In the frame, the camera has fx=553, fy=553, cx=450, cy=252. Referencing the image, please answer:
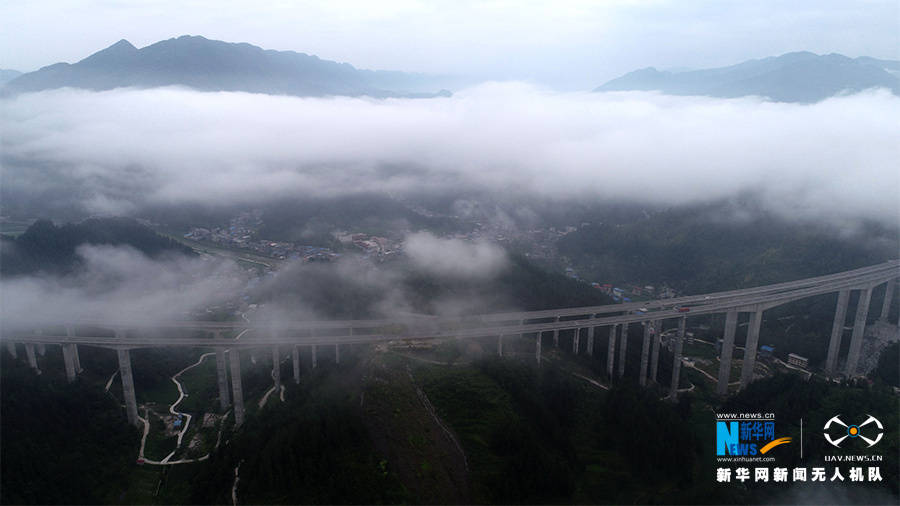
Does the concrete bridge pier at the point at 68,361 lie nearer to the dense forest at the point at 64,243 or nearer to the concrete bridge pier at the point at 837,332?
the dense forest at the point at 64,243

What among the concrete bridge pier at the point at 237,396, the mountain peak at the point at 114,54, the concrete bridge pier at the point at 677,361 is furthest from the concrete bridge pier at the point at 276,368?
the mountain peak at the point at 114,54

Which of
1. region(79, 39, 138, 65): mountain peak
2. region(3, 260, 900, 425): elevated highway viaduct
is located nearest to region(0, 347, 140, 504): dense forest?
region(3, 260, 900, 425): elevated highway viaduct

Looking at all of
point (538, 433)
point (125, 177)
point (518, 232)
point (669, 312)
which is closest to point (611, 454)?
point (538, 433)

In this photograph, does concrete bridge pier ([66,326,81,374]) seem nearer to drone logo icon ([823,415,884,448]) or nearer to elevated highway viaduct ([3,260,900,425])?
elevated highway viaduct ([3,260,900,425])

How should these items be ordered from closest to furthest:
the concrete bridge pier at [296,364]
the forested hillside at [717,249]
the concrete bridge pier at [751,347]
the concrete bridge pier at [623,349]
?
the concrete bridge pier at [296,364], the concrete bridge pier at [623,349], the concrete bridge pier at [751,347], the forested hillside at [717,249]

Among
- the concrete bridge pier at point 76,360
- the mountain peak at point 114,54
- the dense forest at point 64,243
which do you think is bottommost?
the concrete bridge pier at point 76,360
